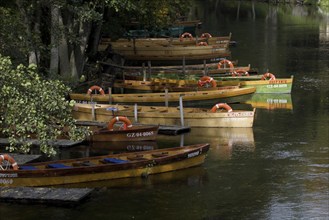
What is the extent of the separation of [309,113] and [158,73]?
46.0 ft

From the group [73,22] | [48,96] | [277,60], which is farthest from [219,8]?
[48,96]

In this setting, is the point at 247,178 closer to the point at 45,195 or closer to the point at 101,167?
the point at 101,167

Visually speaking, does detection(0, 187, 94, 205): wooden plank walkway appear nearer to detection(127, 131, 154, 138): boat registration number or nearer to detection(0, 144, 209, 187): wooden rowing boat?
detection(0, 144, 209, 187): wooden rowing boat

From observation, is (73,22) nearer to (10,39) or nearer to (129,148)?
(129,148)

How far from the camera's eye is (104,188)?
2639 centimetres

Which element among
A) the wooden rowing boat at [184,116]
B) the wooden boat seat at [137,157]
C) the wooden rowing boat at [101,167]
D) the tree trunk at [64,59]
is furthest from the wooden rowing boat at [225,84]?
the wooden boat seat at [137,157]

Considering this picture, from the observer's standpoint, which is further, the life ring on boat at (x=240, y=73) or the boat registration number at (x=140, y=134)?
the life ring on boat at (x=240, y=73)

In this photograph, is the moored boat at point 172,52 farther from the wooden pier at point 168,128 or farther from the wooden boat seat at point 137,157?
the wooden boat seat at point 137,157

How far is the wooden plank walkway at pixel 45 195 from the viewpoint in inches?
947

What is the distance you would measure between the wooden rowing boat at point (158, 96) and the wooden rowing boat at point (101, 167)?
11.6m

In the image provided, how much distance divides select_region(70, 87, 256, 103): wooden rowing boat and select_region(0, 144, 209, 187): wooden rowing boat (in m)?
11.6

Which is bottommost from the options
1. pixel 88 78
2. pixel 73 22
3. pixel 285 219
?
pixel 285 219

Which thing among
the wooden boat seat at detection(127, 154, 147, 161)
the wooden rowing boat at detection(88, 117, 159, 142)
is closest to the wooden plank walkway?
the wooden boat seat at detection(127, 154, 147, 161)

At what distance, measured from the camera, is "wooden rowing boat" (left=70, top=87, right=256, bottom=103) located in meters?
39.8
